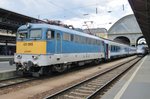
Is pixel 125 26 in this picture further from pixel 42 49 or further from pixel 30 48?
pixel 42 49

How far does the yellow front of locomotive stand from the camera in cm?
1519

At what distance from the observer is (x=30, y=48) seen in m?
15.6

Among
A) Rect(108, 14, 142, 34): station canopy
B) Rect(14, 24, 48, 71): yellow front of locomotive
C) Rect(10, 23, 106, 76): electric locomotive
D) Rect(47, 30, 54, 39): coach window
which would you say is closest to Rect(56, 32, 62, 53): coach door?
Rect(10, 23, 106, 76): electric locomotive

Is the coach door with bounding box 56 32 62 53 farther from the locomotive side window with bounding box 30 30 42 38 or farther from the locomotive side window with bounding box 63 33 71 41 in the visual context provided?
the locomotive side window with bounding box 30 30 42 38

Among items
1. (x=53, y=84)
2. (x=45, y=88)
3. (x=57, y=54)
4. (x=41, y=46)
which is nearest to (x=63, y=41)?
(x=57, y=54)

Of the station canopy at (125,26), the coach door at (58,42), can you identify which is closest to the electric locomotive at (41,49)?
the coach door at (58,42)

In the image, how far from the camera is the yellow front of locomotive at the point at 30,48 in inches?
598

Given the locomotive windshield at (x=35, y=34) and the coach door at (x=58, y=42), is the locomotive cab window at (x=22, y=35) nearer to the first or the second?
the locomotive windshield at (x=35, y=34)

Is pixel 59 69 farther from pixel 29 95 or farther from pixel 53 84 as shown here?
pixel 29 95

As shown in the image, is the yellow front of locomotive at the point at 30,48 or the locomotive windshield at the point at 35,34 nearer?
the yellow front of locomotive at the point at 30,48

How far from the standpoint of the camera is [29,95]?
10922mm

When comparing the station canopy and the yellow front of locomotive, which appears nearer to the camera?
the yellow front of locomotive

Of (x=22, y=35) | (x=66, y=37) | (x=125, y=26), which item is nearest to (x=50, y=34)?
(x=22, y=35)

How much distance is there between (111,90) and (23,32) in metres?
7.03
